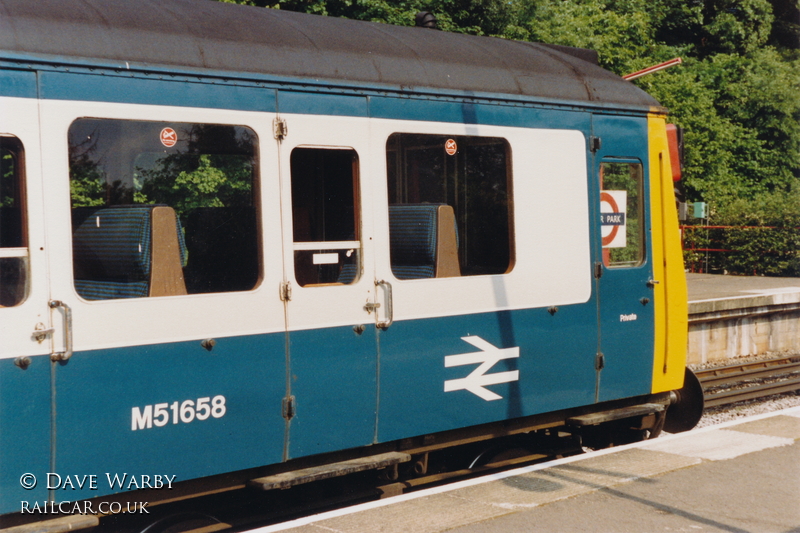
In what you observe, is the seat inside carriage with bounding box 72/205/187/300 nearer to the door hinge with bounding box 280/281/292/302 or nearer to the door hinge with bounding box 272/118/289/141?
A: the door hinge with bounding box 280/281/292/302

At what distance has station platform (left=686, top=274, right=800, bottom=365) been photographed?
45.4 ft

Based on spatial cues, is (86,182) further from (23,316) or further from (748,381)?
(748,381)

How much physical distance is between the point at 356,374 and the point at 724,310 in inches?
412

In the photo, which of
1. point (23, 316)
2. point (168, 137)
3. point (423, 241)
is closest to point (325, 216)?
point (423, 241)

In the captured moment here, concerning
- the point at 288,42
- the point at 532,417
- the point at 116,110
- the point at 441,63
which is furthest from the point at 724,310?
the point at 116,110

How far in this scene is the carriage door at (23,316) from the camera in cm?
400

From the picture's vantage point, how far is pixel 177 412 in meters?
4.55

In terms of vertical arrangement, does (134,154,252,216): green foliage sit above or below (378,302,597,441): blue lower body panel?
above

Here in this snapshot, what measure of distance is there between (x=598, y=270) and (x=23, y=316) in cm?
396

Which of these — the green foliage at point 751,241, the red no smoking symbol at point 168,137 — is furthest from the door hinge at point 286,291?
the green foliage at point 751,241

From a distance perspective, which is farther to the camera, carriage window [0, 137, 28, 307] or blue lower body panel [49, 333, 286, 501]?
blue lower body panel [49, 333, 286, 501]

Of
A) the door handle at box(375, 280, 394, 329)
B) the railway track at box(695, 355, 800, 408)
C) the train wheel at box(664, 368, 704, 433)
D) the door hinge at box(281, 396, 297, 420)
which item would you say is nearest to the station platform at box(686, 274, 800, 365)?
the railway track at box(695, 355, 800, 408)

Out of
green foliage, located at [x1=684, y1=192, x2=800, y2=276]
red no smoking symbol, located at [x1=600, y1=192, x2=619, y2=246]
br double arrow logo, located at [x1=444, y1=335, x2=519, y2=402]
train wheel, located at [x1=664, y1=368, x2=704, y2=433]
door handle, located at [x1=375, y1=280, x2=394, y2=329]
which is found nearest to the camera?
door handle, located at [x1=375, y1=280, x2=394, y2=329]

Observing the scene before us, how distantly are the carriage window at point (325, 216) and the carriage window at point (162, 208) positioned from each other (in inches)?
11.3
